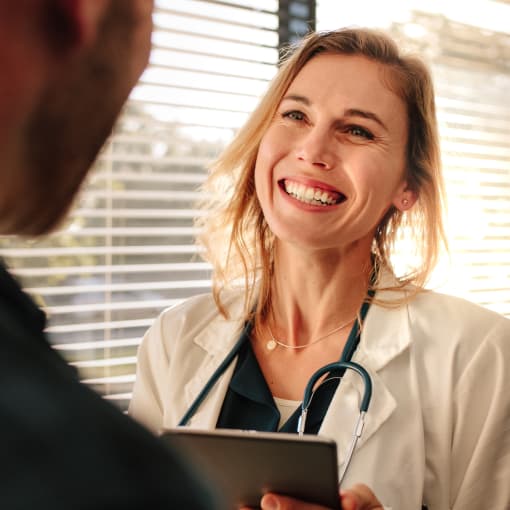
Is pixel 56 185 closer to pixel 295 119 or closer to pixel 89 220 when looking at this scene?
pixel 295 119

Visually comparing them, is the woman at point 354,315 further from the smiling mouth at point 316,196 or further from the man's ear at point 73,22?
the man's ear at point 73,22

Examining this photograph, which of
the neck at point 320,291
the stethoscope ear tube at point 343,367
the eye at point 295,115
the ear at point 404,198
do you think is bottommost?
the stethoscope ear tube at point 343,367

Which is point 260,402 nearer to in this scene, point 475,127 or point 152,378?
point 152,378

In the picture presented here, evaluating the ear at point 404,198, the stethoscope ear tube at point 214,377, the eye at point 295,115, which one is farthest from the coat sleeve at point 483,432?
the eye at point 295,115

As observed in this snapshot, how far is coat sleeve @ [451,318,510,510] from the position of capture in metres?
1.37

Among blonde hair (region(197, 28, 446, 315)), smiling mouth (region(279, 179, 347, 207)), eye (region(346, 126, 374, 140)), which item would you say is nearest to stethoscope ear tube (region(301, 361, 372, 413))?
blonde hair (region(197, 28, 446, 315))

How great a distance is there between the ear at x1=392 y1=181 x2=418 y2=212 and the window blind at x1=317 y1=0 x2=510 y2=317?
3.80 feet

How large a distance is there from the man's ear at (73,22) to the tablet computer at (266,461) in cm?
70

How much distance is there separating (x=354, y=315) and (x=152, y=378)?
54 cm

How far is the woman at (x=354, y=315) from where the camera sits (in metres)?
1.38

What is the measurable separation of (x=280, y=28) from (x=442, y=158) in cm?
94

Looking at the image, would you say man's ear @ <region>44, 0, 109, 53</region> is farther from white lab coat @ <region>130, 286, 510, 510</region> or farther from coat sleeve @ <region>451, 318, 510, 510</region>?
coat sleeve @ <region>451, 318, 510, 510</region>

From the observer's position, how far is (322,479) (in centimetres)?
94

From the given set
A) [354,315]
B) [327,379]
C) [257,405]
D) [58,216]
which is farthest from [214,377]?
[58,216]
